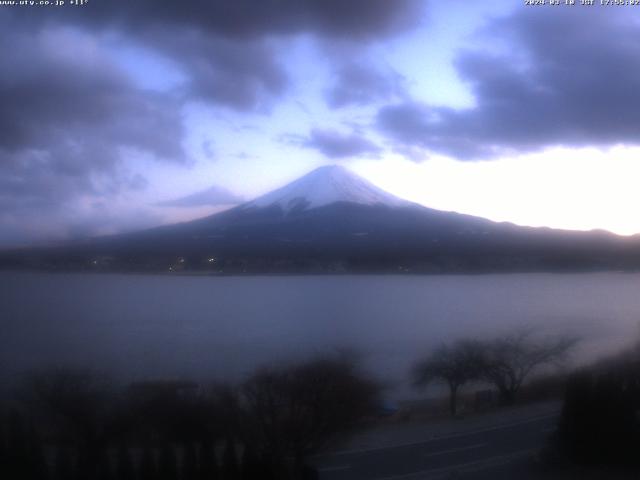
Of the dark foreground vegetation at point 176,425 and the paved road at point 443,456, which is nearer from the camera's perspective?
the dark foreground vegetation at point 176,425

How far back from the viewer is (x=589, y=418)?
5.62 meters

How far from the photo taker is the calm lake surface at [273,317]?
20.5 ft

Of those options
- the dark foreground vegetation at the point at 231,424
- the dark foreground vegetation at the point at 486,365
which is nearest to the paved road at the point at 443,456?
the dark foreground vegetation at the point at 231,424

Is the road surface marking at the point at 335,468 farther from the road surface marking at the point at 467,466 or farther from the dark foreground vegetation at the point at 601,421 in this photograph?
the dark foreground vegetation at the point at 601,421

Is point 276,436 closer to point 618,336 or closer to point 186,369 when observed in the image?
point 186,369

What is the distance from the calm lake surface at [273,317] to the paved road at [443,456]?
1.09 meters

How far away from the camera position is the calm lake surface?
20.5 feet

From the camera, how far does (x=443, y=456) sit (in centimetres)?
519

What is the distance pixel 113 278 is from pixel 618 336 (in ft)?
20.3

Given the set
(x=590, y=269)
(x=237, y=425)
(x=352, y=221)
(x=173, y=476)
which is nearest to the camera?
(x=173, y=476)

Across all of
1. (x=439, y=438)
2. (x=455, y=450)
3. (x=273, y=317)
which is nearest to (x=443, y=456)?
(x=455, y=450)

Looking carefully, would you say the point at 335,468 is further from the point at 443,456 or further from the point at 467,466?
the point at 467,466

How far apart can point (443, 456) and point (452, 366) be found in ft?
5.62

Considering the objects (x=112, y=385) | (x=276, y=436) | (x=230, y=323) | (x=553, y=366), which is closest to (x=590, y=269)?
(x=553, y=366)
